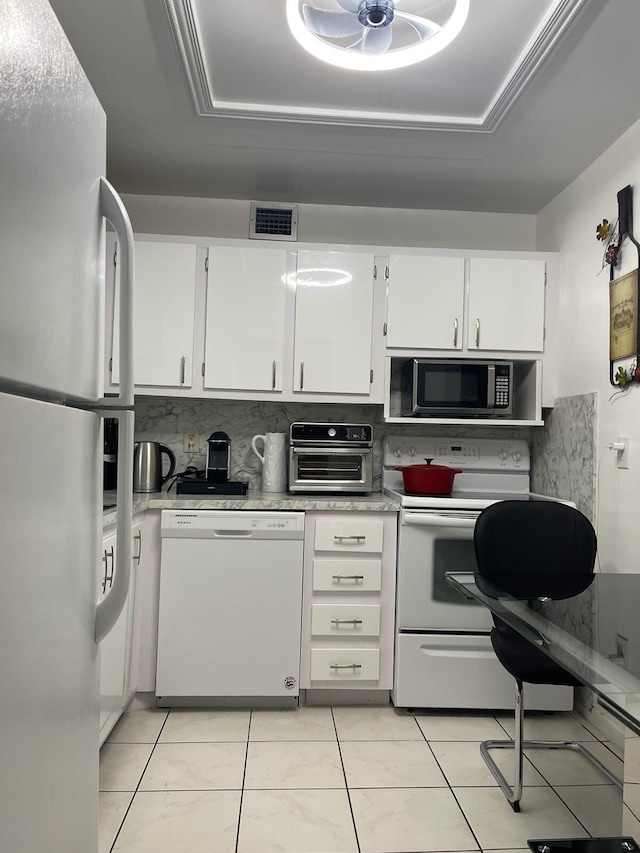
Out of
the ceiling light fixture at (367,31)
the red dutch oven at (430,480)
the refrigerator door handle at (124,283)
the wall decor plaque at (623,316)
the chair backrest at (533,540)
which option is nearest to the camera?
the refrigerator door handle at (124,283)

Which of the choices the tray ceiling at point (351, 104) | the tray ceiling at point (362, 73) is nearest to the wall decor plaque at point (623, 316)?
the tray ceiling at point (351, 104)

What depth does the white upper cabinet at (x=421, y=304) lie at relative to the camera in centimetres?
291

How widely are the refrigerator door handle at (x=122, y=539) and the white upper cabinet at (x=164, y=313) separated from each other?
1873 mm

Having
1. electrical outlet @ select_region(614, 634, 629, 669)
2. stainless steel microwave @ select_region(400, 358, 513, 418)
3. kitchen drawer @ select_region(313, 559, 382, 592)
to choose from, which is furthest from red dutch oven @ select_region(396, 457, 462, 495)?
electrical outlet @ select_region(614, 634, 629, 669)

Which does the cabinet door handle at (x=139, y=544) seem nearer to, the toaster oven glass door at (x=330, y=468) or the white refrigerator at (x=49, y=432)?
the toaster oven glass door at (x=330, y=468)

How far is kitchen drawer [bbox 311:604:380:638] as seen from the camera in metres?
2.62

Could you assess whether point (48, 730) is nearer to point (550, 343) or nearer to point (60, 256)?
point (60, 256)

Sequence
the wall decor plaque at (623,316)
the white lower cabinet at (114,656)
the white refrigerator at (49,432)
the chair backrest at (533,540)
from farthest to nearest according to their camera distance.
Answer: the wall decor plaque at (623,316) → the chair backrest at (533,540) → the white lower cabinet at (114,656) → the white refrigerator at (49,432)

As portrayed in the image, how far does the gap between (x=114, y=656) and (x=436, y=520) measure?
1.37m

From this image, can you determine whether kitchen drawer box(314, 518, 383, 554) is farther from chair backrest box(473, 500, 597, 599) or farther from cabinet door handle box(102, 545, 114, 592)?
cabinet door handle box(102, 545, 114, 592)

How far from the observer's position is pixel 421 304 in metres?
2.92

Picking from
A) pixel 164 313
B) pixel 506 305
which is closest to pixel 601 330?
pixel 506 305

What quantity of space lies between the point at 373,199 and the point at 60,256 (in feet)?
8.71

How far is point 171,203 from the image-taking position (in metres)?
3.18
